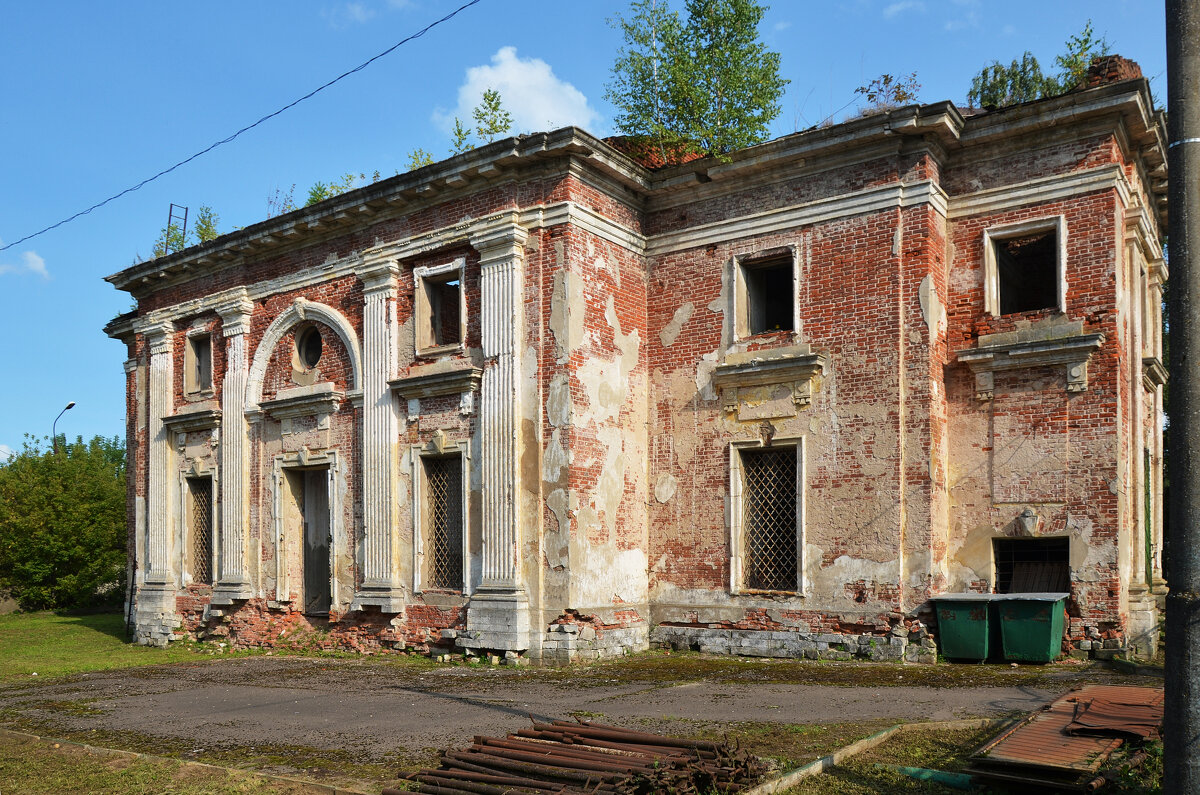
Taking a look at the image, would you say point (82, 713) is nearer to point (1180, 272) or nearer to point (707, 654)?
point (707, 654)

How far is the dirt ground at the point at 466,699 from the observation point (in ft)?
27.5

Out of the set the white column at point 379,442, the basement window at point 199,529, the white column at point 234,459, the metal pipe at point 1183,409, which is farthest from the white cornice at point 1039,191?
the basement window at point 199,529

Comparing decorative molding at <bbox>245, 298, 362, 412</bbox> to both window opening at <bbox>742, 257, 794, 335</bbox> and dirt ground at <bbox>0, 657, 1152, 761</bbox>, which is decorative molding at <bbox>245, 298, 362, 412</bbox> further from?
window opening at <bbox>742, 257, 794, 335</bbox>

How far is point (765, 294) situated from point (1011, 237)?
11.5ft

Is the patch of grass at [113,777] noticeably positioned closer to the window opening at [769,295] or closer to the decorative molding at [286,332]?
the decorative molding at [286,332]

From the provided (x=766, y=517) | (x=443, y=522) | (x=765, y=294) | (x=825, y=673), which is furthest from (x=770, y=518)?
(x=443, y=522)

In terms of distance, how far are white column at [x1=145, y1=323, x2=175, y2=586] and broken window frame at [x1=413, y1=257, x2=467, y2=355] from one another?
273 inches

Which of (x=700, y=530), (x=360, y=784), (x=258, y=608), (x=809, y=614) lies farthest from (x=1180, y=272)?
(x=258, y=608)

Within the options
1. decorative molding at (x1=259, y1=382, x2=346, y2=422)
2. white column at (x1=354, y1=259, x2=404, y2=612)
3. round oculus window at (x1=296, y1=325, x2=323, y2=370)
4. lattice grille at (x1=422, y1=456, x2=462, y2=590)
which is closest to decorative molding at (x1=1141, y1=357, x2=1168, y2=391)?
lattice grille at (x1=422, y1=456, x2=462, y2=590)

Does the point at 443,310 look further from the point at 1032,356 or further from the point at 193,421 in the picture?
the point at 1032,356

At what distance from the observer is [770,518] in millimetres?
13930

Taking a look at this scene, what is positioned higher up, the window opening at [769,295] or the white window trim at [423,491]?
the window opening at [769,295]

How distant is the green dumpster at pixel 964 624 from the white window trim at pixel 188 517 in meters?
12.6

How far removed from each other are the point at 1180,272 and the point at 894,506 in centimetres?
854
